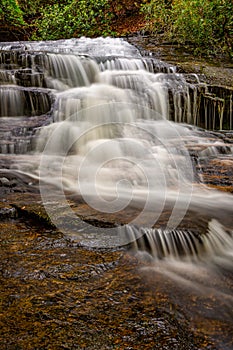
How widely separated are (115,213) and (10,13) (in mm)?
13127

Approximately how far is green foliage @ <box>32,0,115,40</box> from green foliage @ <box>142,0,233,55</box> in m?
4.45

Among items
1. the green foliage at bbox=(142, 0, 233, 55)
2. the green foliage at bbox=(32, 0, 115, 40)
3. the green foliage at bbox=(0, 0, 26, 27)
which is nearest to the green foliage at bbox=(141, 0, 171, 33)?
the green foliage at bbox=(142, 0, 233, 55)

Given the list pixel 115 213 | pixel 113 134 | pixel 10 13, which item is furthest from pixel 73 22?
pixel 115 213

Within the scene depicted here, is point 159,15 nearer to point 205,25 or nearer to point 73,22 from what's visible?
point 205,25

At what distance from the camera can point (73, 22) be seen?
1323 centimetres

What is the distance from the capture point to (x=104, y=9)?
46.7 feet

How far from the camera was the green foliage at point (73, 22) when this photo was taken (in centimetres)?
1311

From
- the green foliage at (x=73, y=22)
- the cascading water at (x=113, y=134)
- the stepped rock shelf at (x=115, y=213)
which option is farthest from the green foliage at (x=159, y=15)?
the stepped rock shelf at (x=115, y=213)

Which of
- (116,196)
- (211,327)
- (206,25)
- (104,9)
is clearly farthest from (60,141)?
(104,9)

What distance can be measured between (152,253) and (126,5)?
1645 centimetres

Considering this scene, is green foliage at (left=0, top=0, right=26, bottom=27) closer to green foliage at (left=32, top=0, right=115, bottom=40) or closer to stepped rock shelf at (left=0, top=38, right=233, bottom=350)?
green foliage at (left=32, top=0, right=115, bottom=40)

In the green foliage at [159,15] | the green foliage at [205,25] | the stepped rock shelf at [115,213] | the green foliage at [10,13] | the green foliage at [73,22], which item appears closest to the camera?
the stepped rock shelf at [115,213]

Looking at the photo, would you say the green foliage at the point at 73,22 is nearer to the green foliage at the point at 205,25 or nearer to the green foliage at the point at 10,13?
the green foliage at the point at 10,13

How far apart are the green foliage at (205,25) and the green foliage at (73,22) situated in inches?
175
